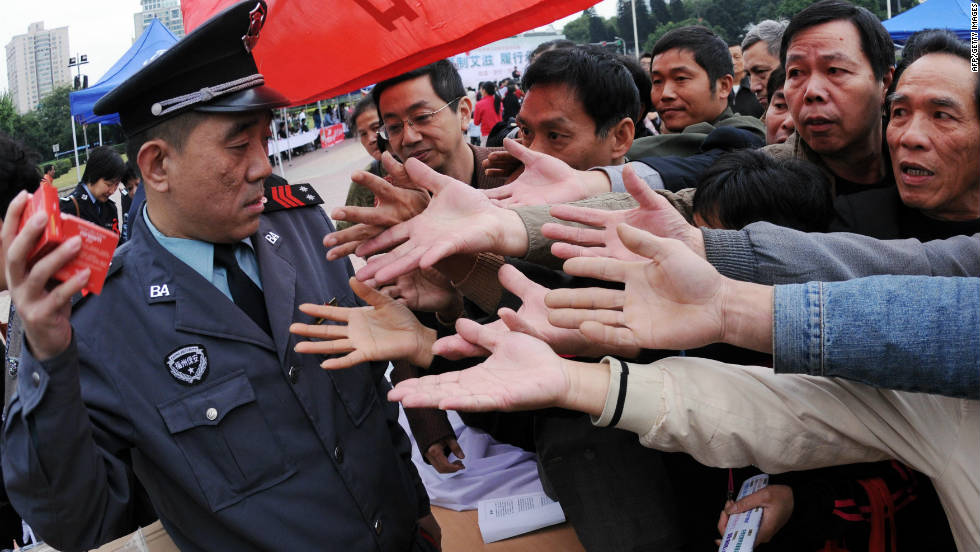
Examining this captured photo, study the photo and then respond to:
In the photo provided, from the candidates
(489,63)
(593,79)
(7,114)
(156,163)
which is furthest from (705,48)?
(7,114)

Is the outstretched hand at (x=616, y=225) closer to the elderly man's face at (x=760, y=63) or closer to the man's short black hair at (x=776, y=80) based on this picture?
the man's short black hair at (x=776, y=80)

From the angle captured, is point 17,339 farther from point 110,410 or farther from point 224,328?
point 224,328

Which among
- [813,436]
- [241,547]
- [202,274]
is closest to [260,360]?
[202,274]

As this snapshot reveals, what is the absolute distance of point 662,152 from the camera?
2699 mm

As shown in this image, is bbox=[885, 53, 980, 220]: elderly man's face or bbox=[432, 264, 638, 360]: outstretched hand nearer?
bbox=[432, 264, 638, 360]: outstretched hand

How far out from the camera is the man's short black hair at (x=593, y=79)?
92.1 inches

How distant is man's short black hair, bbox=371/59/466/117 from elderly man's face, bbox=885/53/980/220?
1.74 m

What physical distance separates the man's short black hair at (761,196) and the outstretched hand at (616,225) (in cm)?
28

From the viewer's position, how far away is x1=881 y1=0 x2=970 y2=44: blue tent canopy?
7722 millimetres

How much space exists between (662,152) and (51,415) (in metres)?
2.17

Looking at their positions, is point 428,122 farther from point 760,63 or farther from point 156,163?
point 760,63

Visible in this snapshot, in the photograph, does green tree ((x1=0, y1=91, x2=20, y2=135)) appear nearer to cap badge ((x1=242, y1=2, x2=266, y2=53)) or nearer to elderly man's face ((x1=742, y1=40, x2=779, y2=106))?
elderly man's face ((x1=742, y1=40, x2=779, y2=106))

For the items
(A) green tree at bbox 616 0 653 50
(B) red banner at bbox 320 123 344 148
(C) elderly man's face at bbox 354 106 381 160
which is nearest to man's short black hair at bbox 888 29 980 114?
(C) elderly man's face at bbox 354 106 381 160

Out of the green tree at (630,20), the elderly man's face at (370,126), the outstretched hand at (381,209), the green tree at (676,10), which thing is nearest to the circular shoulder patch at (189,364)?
the outstretched hand at (381,209)
